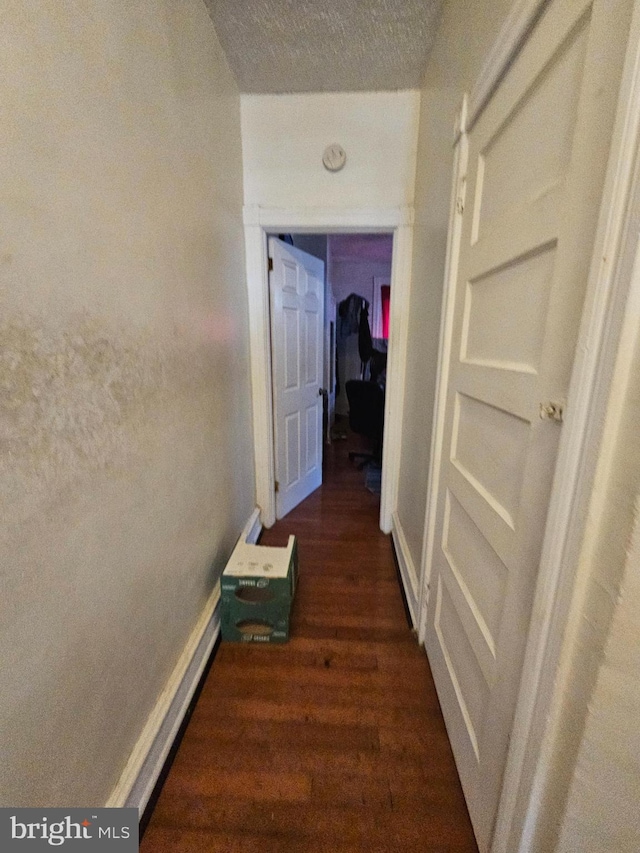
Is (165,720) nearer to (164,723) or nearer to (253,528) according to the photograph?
(164,723)

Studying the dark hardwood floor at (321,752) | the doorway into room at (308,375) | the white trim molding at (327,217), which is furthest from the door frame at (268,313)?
the dark hardwood floor at (321,752)

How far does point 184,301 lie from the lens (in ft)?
4.17

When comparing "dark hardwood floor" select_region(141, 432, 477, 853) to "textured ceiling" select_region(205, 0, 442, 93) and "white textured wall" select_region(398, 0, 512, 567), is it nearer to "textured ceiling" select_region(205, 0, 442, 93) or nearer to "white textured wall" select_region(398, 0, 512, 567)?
"white textured wall" select_region(398, 0, 512, 567)

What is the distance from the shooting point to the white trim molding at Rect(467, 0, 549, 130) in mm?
720

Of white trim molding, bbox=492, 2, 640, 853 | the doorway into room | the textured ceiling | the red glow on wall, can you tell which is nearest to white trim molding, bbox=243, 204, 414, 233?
the doorway into room

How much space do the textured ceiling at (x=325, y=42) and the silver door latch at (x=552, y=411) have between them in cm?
178

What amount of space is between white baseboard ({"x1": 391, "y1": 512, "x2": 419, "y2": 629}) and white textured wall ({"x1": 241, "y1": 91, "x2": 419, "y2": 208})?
1.96m

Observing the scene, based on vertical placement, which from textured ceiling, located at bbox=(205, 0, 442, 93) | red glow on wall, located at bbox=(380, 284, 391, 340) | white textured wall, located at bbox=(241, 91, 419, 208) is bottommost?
→ red glow on wall, located at bbox=(380, 284, 391, 340)

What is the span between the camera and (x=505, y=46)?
0.81 meters

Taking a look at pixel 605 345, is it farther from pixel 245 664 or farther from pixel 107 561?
pixel 245 664

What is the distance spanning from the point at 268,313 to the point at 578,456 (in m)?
1.96

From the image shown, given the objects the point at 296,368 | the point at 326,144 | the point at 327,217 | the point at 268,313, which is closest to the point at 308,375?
the point at 296,368

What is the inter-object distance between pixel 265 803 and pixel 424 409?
5.03ft

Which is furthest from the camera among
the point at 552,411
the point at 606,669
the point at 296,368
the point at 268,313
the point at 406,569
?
the point at 296,368
